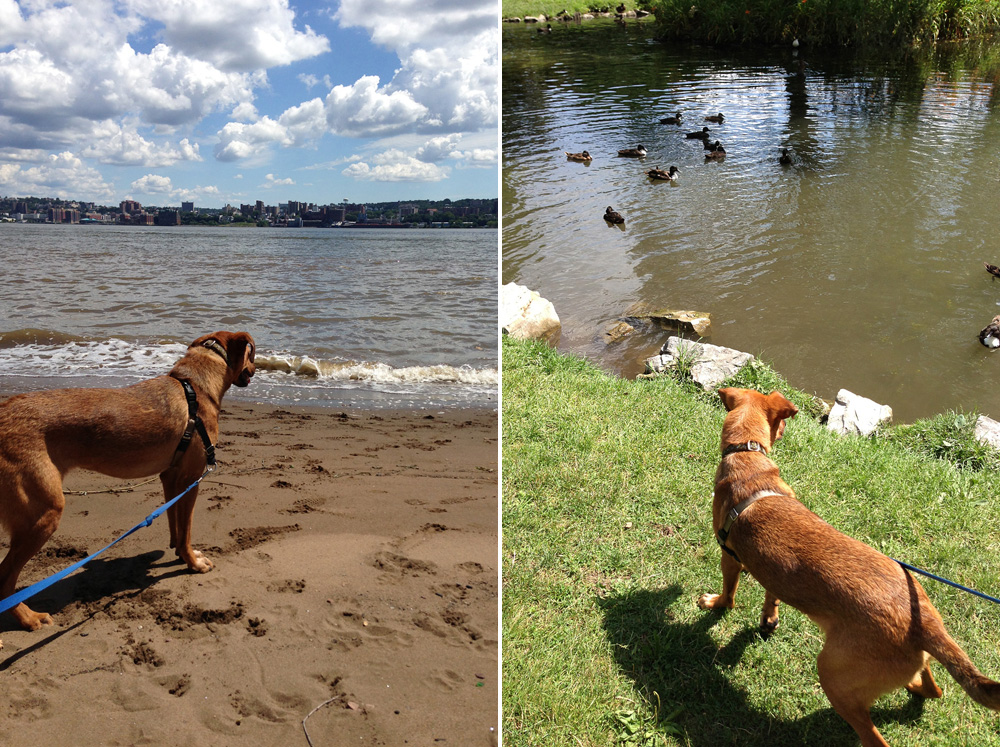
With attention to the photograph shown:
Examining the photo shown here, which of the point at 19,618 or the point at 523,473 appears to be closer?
the point at 19,618

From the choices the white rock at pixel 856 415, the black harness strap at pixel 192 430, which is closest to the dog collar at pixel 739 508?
the white rock at pixel 856 415

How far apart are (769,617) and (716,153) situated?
1439 centimetres

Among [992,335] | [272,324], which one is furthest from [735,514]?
[272,324]

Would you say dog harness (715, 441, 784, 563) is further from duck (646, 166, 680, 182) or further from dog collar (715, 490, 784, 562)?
duck (646, 166, 680, 182)

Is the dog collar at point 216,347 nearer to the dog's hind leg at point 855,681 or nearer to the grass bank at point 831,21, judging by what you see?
the dog's hind leg at point 855,681

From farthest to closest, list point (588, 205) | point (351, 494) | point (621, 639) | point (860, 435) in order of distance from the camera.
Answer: point (588, 205) < point (860, 435) < point (351, 494) < point (621, 639)

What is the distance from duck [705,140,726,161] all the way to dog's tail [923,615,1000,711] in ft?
48.9

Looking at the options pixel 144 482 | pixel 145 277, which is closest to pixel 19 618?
pixel 144 482

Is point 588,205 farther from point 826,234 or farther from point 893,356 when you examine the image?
point 893,356

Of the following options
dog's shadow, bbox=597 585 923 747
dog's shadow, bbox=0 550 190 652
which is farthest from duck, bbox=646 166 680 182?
dog's shadow, bbox=0 550 190 652

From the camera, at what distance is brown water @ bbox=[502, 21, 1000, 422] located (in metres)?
8.33

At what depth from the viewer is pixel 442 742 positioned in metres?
3.05

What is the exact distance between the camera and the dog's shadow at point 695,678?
3125 millimetres

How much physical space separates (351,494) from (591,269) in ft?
21.7
